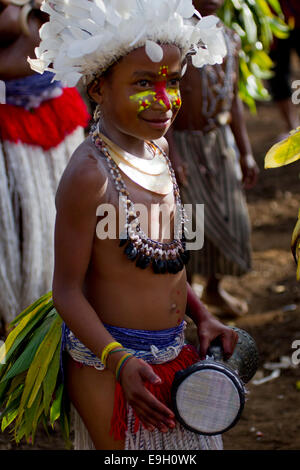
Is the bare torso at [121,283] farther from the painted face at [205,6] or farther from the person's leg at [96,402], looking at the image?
the painted face at [205,6]

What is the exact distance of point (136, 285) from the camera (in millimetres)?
2020

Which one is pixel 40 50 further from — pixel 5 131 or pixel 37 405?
pixel 5 131

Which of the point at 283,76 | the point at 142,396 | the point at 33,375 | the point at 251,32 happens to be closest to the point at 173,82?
the point at 142,396

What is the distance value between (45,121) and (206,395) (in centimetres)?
199

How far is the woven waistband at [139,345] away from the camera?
2.03 meters

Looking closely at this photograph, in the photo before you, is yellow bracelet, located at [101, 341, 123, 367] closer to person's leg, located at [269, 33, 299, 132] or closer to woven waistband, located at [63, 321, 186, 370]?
woven waistband, located at [63, 321, 186, 370]

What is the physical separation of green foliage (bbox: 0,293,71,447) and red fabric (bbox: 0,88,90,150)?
1403 mm

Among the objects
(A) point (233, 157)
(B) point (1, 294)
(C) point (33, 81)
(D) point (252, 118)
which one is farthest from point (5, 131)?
(D) point (252, 118)

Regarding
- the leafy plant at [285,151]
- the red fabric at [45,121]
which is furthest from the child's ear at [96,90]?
the red fabric at [45,121]

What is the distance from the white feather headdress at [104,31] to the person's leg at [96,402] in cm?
78

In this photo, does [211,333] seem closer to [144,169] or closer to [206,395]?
[206,395]

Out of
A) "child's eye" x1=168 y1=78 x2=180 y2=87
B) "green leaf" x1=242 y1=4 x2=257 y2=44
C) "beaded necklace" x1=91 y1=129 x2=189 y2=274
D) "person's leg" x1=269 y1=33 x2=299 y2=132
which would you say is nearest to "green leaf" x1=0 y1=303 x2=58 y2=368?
"beaded necklace" x1=91 y1=129 x2=189 y2=274

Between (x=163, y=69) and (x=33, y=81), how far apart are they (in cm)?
163

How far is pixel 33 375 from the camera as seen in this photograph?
2188mm
